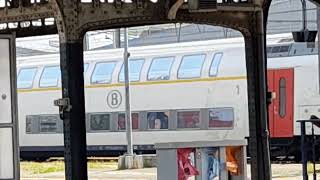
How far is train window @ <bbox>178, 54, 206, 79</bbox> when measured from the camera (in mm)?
23641

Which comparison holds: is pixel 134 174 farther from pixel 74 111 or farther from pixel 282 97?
pixel 74 111

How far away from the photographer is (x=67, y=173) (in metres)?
10.3

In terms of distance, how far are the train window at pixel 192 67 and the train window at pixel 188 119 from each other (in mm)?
1032

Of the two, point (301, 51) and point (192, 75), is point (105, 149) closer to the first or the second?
point (192, 75)

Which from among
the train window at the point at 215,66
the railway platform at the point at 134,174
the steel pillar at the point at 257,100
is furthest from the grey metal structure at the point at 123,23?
the train window at the point at 215,66

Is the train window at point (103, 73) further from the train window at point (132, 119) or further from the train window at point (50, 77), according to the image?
the train window at point (50, 77)

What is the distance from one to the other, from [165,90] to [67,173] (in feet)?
45.2

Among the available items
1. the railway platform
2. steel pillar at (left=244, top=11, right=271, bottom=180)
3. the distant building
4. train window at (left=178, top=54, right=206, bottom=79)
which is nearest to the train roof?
train window at (left=178, top=54, right=206, bottom=79)

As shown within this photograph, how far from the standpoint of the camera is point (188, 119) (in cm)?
2353

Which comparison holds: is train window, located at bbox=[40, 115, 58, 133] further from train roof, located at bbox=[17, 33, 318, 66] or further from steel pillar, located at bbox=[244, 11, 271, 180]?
steel pillar, located at bbox=[244, 11, 271, 180]

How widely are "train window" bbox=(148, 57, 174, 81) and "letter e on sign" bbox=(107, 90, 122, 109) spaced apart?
1124 millimetres

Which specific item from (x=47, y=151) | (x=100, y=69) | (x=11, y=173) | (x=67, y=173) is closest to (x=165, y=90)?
(x=100, y=69)

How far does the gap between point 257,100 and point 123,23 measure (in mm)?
2028

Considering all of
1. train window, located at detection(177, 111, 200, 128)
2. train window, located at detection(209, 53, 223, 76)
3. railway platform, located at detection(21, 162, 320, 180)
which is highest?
train window, located at detection(209, 53, 223, 76)
